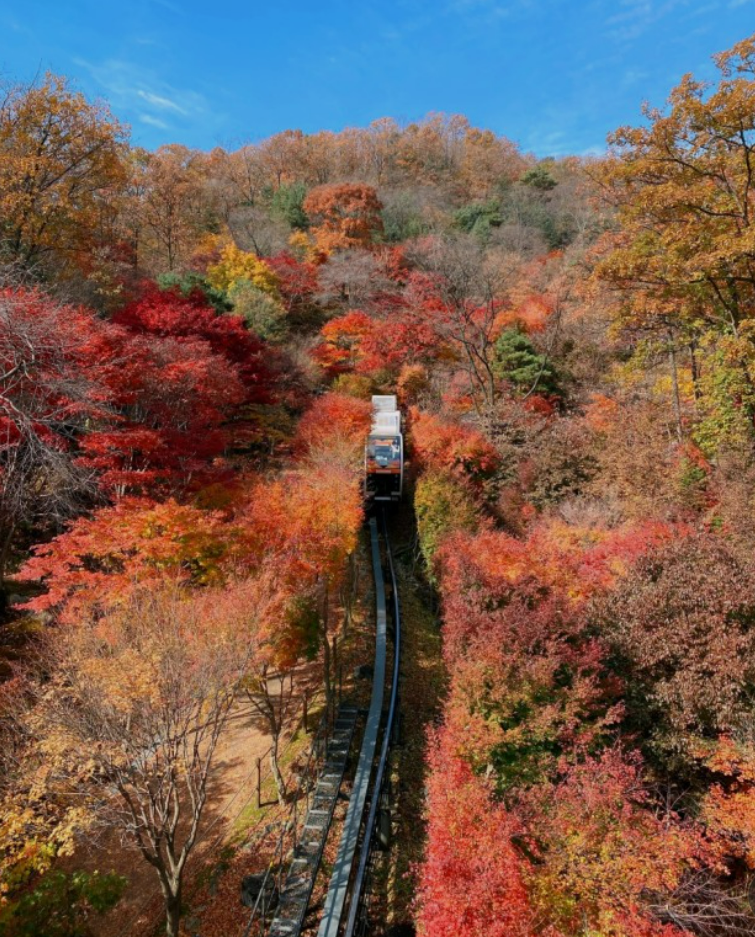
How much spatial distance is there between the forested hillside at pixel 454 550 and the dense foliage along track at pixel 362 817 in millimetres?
1172

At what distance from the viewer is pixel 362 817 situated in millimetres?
10234

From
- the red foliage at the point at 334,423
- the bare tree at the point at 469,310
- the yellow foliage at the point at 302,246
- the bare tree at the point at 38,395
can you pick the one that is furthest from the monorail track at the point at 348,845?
the yellow foliage at the point at 302,246

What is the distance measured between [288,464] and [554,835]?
15711mm

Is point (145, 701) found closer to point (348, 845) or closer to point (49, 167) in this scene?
point (348, 845)

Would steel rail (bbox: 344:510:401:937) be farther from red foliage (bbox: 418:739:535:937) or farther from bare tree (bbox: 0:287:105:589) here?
bare tree (bbox: 0:287:105:589)

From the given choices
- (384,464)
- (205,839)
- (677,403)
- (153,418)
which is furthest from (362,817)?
(677,403)

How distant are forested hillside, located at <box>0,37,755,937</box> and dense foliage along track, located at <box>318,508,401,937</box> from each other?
1172 millimetres

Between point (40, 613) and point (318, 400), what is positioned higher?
point (318, 400)

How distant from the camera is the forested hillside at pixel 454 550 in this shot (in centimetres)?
783

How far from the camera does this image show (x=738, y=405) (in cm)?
1575

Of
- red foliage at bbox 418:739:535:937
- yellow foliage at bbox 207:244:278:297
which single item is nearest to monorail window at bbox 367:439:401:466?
yellow foliage at bbox 207:244:278:297

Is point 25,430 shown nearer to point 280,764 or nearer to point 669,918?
point 280,764

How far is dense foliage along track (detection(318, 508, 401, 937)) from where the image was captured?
27.4 feet

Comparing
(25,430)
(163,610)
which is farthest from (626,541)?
(25,430)
